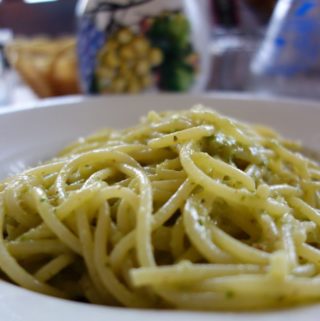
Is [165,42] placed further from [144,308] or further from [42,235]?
[144,308]

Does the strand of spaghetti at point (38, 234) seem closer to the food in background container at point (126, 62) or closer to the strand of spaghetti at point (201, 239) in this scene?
the strand of spaghetti at point (201, 239)

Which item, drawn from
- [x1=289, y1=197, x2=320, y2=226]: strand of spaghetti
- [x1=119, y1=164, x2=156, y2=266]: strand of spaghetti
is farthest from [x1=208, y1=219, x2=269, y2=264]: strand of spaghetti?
[x1=289, y1=197, x2=320, y2=226]: strand of spaghetti

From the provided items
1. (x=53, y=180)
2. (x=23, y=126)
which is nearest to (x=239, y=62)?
(x=23, y=126)

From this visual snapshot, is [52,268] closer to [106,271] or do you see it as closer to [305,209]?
[106,271]

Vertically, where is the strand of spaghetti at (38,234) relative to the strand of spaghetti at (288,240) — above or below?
below

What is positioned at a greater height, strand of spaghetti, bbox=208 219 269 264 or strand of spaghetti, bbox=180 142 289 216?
strand of spaghetti, bbox=180 142 289 216

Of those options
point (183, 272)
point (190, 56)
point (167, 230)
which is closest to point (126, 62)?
point (190, 56)

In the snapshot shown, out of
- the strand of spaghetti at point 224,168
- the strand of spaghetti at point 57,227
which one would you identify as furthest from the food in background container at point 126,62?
the strand of spaghetti at point 57,227

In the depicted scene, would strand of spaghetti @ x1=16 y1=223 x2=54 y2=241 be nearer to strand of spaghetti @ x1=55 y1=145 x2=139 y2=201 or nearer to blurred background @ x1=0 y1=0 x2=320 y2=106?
strand of spaghetti @ x1=55 y1=145 x2=139 y2=201
